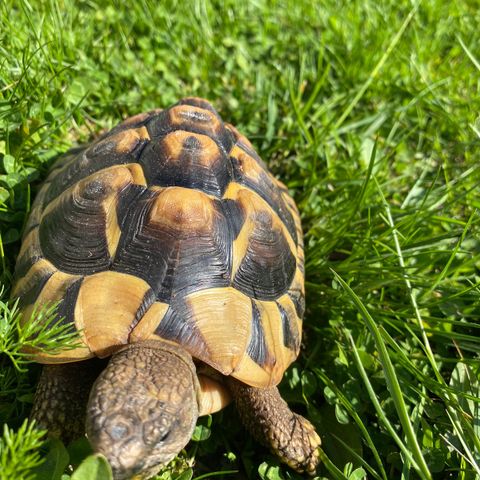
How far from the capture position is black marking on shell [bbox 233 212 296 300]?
5.72 ft

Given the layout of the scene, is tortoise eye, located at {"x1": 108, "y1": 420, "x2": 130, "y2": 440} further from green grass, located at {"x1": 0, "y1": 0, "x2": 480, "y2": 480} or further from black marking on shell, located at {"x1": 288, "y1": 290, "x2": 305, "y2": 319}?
black marking on shell, located at {"x1": 288, "y1": 290, "x2": 305, "y2": 319}

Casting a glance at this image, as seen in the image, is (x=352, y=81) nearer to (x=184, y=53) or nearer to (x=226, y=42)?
(x=226, y=42)

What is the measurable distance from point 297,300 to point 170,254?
1.89 ft

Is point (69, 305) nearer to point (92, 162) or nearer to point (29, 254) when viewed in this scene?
point (29, 254)

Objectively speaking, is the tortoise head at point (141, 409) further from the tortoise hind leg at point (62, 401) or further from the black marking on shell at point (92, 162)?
the black marking on shell at point (92, 162)

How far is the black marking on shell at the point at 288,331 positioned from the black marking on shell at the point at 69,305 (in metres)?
0.67

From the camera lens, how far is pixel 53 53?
2.46 meters

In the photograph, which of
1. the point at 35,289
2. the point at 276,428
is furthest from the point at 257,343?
the point at 35,289

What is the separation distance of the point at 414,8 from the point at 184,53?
1494mm

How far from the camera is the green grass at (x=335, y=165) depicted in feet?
6.08

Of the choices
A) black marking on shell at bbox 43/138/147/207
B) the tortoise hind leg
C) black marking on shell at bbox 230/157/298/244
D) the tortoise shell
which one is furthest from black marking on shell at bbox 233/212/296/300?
the tortoise hind leg

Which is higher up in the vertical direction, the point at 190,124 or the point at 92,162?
the point at 190,124

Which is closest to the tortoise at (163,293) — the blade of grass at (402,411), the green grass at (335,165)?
the green grass at (335,165)

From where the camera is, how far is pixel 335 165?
2662 mm
